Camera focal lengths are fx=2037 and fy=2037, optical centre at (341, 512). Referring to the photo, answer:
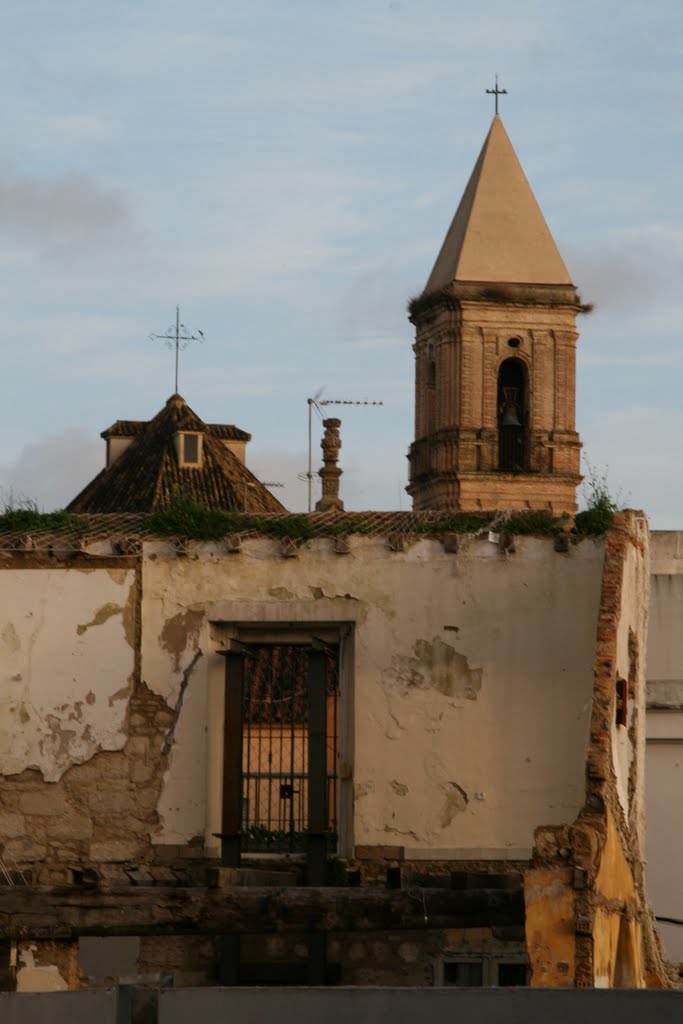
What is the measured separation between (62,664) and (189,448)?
2352 cm

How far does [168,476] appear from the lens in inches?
1500

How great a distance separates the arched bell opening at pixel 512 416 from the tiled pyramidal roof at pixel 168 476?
55.7ft

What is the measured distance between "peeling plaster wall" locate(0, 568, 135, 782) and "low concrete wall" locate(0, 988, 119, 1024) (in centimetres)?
581

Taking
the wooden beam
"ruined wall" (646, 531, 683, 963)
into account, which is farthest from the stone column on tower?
the wooden beam

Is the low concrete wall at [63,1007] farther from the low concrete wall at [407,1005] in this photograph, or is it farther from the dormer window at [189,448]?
the dormer window at [189,448]

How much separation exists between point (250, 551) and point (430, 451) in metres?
41.9

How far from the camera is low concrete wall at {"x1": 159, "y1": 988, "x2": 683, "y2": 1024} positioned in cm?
873

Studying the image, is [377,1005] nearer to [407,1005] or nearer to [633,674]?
[407,1005]

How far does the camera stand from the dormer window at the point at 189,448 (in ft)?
127

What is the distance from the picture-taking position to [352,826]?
15.4 meters

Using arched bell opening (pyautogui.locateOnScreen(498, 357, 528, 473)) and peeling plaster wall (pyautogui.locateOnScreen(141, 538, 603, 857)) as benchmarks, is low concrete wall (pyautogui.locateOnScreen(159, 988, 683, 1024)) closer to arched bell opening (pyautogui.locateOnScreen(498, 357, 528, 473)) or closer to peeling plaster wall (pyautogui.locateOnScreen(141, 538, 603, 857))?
peeling plaster wall (pyautogui.locateOnScreen(141, 538, 603, 857))

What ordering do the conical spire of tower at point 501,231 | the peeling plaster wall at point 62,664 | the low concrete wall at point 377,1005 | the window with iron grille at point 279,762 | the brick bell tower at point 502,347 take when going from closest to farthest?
the low concrete wall at point 377,1005 → the peeling plaster wall at point 62,664 → the window with iron grille at point 279,762 → the brick bell tower at point 502,347 → the conical spire of tower at point 501,231

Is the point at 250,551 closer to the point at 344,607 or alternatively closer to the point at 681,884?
the point at 344,607

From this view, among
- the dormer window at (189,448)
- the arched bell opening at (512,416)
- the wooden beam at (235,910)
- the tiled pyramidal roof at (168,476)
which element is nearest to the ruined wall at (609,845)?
the wooden beam at (235,910)
